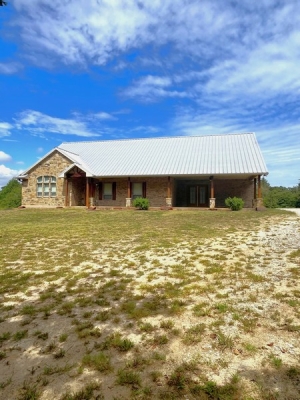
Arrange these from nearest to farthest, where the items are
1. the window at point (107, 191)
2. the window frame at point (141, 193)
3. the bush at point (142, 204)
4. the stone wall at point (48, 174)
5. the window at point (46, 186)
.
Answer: the bush at point (142, 204) → the window frame at point (141, 193) → the stone wall at point (48, 174) → the window at point (46, 186) → the window at point (107, 191)

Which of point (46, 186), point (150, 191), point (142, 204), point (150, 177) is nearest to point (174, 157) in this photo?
point (150, 177)

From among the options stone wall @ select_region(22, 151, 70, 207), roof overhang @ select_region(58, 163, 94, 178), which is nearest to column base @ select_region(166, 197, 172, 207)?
roof overhang @ select_region(58, 163, 94, 178)

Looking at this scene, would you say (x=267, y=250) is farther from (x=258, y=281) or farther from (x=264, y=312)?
(x=264, y=312)

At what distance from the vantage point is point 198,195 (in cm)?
2402

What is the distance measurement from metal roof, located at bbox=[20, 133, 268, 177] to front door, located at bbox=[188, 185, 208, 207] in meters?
2.99

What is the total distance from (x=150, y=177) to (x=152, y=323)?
18.8 meters

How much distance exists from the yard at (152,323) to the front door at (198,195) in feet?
51.1

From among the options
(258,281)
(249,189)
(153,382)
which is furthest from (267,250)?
(249,189)

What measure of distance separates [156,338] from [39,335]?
5.36 ft

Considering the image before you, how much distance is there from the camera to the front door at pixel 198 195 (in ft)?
78.3

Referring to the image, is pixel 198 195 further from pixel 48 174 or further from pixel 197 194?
pixel 48 174

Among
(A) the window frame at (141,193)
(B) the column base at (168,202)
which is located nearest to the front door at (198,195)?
(B) the column base at (168,202)

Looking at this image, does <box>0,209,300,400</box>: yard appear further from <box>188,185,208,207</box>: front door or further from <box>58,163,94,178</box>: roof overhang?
<box>188,185,208,207</box>: front door

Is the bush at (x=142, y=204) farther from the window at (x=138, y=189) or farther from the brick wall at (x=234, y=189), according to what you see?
the brick wall at (x=234, y=189)
